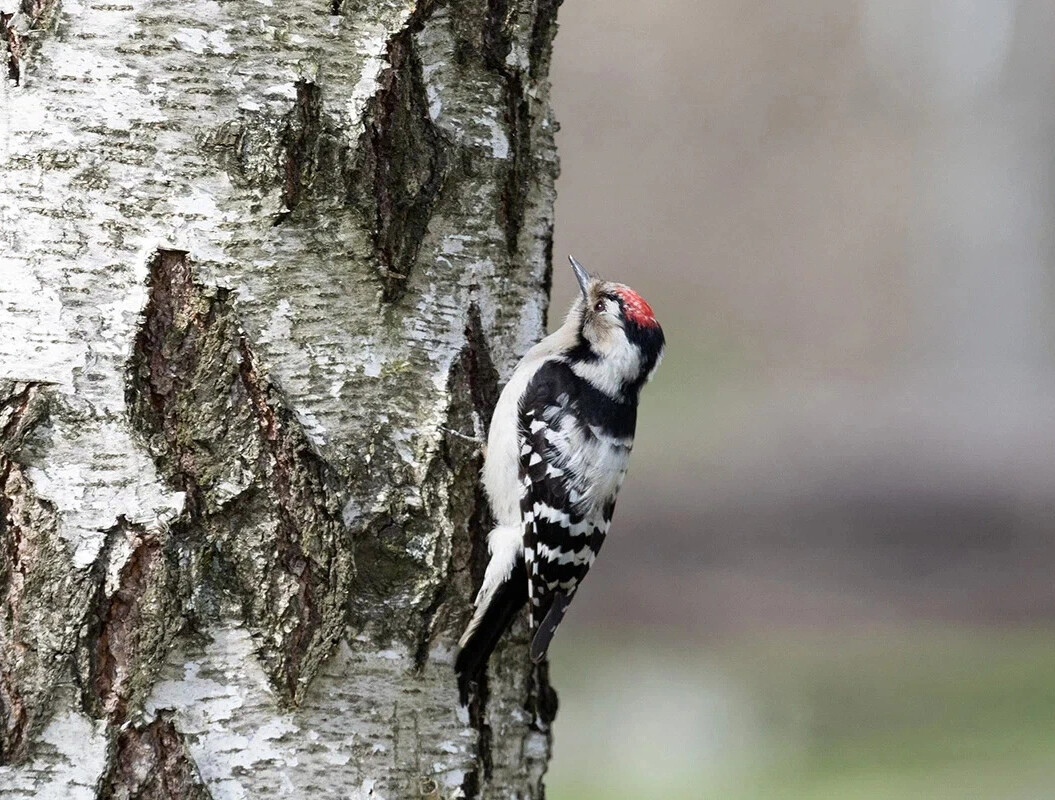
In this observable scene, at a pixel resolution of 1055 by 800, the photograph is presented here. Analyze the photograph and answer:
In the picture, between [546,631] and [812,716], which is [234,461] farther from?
[812,716]

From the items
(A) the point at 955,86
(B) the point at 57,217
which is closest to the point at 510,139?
(B) the point at 57,217

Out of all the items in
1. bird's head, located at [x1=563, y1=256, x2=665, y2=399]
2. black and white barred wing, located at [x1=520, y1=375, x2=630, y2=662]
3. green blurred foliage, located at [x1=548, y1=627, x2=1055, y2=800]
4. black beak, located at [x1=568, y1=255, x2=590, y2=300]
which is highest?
black beak, located at [x1=568, y1=255, x2=590, y2=300]

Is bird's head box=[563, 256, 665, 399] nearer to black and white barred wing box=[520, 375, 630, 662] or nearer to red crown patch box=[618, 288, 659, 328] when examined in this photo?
red crown patch box=[618, 288, 659, 328]

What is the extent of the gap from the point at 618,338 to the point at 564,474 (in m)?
0.50

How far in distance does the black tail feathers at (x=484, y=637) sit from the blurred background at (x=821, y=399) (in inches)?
146

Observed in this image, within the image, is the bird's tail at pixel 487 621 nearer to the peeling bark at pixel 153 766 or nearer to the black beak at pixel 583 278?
the peeling bark at pixel 153 766

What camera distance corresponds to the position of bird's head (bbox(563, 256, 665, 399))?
3539 millimetres

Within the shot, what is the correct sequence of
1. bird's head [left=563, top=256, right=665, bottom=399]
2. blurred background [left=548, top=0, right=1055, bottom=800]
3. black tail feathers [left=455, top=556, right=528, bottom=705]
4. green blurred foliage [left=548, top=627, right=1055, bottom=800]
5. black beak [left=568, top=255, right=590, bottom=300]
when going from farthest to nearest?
blurred background [left=548, top=0, right=1055, bottom=800] < green blurred foliage [left=548, top=627, right=1055, bottom=800] < black beak [left=568, top=255, right=590, bottom=300] < bird's head [left=563, top=256, right=665, bottom=399] < black tail feathers [left=455, top=556, right=528, bottom=705]

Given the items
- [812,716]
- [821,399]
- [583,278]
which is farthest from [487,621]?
[821,399]

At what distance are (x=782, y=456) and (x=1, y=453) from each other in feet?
29.8

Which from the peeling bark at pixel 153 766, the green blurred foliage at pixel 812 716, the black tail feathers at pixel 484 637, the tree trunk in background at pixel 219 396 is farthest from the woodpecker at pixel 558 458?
the green blurred foliage at pixel 812 716

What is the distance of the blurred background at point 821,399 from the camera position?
23.0 ft

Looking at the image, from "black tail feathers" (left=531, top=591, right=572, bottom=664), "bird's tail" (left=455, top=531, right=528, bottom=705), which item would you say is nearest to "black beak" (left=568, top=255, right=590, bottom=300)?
"black tail feathers" (left=531, top=591, right=572, bottom=664)

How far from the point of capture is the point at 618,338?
359cm
